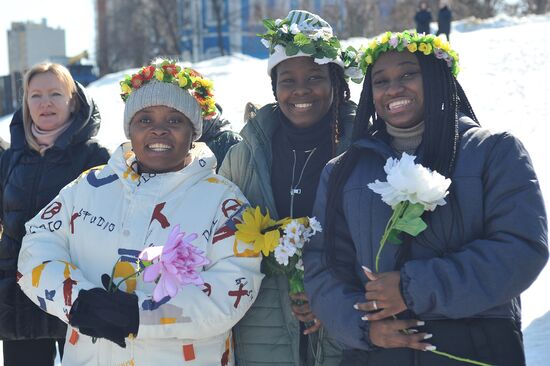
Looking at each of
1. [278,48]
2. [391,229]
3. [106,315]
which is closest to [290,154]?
[278,48]

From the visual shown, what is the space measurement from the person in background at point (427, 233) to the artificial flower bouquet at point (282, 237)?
2.6 inches

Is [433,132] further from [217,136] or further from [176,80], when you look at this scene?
[217,136]

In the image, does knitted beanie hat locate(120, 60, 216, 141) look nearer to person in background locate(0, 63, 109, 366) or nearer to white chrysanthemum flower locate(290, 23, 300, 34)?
white chrysanthemum flower locate(290, 23, 300, 34)

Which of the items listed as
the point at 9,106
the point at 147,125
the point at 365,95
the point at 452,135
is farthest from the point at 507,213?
the point at 9,106

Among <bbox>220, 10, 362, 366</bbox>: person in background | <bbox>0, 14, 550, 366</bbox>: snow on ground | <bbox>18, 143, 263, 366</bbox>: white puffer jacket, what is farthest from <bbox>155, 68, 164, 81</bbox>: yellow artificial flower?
<bbox>0, 14, 550, 366</bbox>: snow on ground

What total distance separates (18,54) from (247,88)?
6440 cm

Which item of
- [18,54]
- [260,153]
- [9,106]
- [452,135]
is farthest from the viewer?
[18,54]

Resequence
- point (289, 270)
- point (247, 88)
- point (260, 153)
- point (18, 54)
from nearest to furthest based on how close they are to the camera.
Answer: point (289, 270)
point (260, 153)
point (247, 88)
point (18, 54)

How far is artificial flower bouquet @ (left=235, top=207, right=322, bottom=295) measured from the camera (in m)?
3.87

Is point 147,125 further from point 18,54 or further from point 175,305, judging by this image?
point 18,54

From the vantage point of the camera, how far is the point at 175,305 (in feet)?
12.4

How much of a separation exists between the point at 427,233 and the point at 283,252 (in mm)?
704

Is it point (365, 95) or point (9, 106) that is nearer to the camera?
point (365, 95)

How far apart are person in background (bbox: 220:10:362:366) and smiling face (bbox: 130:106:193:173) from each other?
1.24ft
